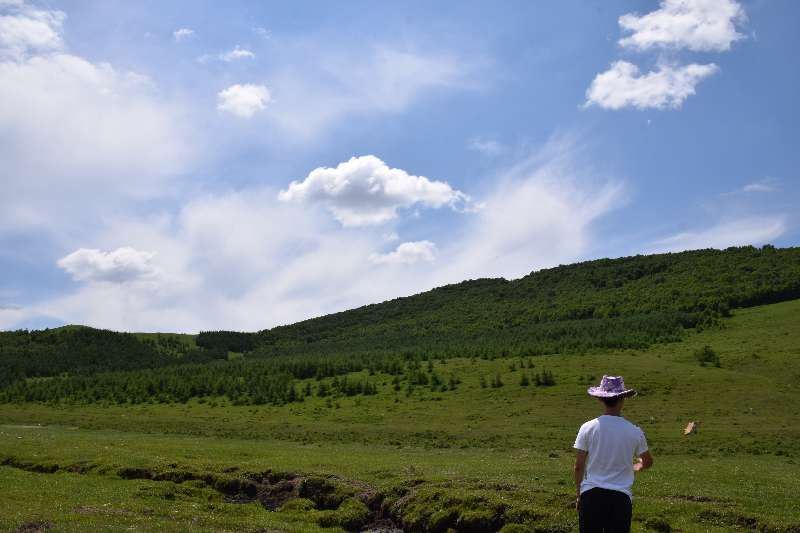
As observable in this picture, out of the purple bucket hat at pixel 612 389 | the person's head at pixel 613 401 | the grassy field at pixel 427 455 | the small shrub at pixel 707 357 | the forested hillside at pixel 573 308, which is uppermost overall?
the forested hillside at pixel 573 308

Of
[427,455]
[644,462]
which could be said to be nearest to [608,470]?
[644,462]

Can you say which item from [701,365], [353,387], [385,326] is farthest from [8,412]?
[385,326]

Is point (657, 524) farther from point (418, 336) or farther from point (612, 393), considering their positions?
point (418, 336)

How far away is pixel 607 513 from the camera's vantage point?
334 inches

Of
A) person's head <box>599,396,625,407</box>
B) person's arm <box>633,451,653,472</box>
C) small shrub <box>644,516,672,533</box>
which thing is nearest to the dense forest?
small shrub <box>644,516,672,533</box>

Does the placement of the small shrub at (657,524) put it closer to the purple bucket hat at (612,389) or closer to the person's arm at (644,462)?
the person's arm at (644,462)

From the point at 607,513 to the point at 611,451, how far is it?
84 centimetres

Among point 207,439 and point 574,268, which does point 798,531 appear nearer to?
point 207,439

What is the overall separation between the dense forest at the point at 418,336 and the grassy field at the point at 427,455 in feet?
27.7

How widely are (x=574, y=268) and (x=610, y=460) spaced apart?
172999mm

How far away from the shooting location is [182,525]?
15578 millimetres

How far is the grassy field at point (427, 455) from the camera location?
54.8 feet

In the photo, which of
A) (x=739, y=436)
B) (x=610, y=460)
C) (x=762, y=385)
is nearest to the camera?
(x=610, y=460)

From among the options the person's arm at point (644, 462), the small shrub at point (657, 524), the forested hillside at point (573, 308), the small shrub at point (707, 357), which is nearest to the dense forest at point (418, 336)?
the forested hillside at point (573, 308)
